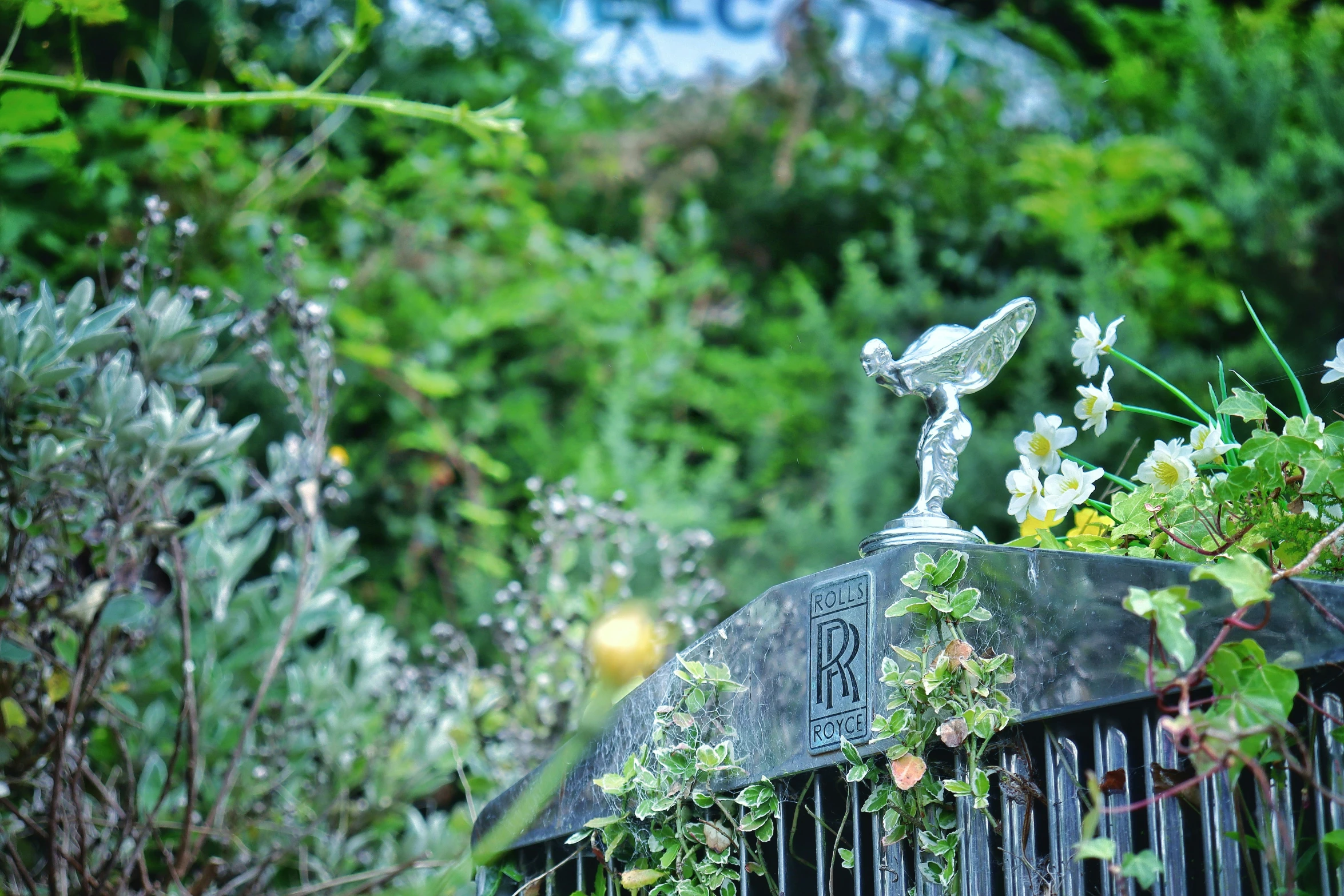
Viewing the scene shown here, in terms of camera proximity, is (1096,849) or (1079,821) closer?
(1096,849)

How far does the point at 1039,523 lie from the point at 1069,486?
0.92ft

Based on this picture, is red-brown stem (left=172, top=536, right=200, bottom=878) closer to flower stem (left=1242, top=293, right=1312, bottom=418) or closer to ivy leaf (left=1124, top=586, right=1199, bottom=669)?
ivy leaf (left=1124, top=586, right=1199, bottom=669)

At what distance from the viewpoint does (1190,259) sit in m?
4.41

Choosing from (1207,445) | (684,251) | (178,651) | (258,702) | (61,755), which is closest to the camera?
(1207,445)

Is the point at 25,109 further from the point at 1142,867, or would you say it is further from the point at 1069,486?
the point at 1142,867

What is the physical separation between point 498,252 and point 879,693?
3.60 meters

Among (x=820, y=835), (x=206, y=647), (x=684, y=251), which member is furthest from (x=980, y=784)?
(x=684, y=251)

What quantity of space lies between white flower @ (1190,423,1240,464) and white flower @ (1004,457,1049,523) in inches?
6.5

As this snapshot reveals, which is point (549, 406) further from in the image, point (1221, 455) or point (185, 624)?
point (1221, 455)

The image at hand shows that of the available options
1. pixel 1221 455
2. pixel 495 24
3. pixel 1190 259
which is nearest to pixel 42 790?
pixel 1221 455

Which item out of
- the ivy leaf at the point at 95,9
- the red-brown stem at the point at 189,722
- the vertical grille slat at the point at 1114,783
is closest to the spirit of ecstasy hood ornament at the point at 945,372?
the vertical grille slat at the point at 1114,783

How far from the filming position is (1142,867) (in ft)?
3.07

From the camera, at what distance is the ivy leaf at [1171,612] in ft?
3.01

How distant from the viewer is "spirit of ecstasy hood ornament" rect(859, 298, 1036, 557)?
4.42 ft
